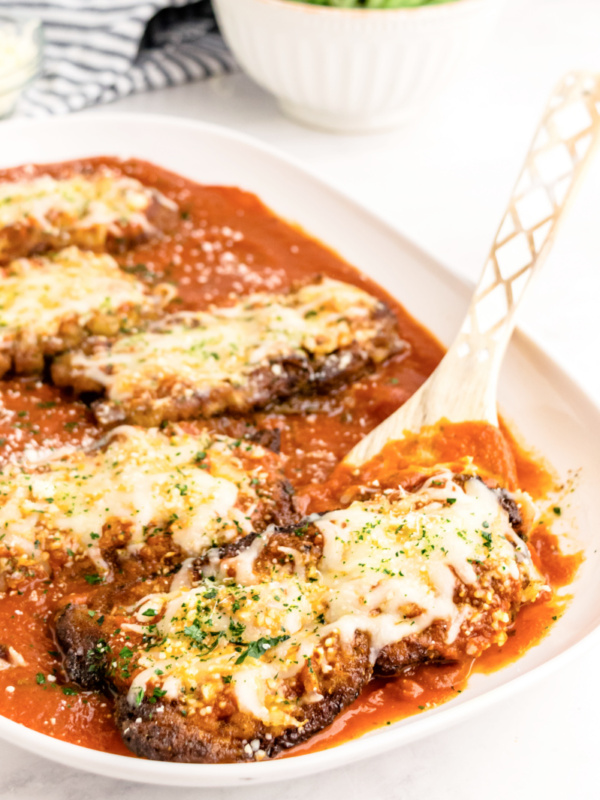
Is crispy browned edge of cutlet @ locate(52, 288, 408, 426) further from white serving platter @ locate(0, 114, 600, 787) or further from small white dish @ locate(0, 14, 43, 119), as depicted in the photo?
small white dish @ locate(0, 14, 43, 119)

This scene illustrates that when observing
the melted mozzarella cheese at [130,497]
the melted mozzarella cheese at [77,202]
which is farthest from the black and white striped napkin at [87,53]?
the melted mozzarella cheese at [130,497]

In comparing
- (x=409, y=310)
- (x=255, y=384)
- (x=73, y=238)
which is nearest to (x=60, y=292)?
(x=73, y=238)

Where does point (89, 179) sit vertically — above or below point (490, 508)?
below

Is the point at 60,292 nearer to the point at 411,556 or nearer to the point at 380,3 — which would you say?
the point at 411,556

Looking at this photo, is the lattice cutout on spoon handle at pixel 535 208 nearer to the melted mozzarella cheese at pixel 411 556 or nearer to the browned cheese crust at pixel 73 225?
the melted mozzarella cheese at pixel 411 556

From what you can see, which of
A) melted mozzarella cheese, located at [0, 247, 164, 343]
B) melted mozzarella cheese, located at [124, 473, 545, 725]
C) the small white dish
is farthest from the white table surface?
melted mozzarella cheese, located at [0, 247, 164, 343]

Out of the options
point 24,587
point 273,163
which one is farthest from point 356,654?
point 273,163

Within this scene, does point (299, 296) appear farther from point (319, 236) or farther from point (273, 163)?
point (273, 163)
